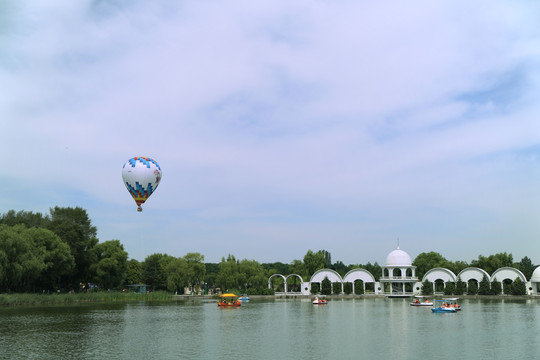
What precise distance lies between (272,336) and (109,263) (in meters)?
46.5

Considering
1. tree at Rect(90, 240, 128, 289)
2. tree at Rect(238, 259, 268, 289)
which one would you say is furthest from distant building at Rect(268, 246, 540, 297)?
tree at Rect(90, 240, 128, 289)

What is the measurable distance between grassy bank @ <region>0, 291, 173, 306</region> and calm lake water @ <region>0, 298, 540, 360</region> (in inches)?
418

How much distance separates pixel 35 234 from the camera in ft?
201

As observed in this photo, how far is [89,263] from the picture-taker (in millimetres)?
74625

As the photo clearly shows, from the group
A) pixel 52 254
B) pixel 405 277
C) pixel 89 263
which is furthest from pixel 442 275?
pixel 52 254

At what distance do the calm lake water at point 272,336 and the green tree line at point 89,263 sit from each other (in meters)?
10.9

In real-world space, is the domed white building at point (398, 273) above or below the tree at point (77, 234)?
below

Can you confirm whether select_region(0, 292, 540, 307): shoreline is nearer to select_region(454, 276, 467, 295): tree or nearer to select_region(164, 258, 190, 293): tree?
select_region(454, 276, 467, 295): tree

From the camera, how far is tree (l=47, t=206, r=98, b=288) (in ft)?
230

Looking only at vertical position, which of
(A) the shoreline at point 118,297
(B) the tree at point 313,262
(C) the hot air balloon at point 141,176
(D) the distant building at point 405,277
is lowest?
(A) the shoreline at point 118,297

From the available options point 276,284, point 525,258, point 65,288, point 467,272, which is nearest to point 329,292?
point 276,284

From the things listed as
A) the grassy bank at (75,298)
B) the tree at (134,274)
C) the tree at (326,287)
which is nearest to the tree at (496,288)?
the tree at (326,287)

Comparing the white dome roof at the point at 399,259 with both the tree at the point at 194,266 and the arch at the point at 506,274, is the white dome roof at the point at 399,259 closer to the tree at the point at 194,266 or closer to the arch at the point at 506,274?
the arch at the point at 506,274

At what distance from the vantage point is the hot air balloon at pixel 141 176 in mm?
46750
